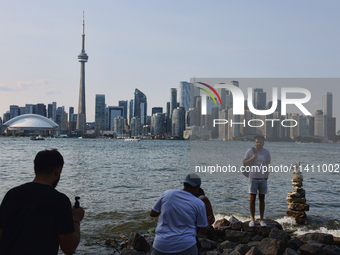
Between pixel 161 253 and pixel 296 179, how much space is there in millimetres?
7261

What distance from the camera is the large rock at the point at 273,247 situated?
6301 mm

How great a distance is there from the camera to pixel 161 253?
3.78 metres

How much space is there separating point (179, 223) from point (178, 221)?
0.09 feet

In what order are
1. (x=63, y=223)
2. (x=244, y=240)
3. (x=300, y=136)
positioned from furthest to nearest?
(x=300, y=136)
(x=244, y=240)
(x=63, y=223)

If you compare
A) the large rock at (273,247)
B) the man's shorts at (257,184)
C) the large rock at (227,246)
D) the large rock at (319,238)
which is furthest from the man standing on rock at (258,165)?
the large rock at (273,247)

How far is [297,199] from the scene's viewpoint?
32.4ft

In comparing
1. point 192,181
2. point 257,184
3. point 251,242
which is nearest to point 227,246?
point 251,242

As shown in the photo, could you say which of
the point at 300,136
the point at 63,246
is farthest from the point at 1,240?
the point at 300,136

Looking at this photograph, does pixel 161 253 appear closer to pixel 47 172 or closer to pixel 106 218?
pixel 47 172

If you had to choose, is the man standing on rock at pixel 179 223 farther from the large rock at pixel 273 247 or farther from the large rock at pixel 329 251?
the large rock at pixel 329 251

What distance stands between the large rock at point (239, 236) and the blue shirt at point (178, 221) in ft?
14.0

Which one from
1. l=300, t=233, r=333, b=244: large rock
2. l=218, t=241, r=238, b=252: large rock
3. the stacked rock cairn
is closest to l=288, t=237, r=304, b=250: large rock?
l=300, t=233, r=333, b=244: large rock

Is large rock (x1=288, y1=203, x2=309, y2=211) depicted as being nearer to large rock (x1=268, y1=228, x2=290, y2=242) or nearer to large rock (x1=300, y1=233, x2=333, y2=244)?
large rock (x1=300, y1=233, x2=333, y2=244)

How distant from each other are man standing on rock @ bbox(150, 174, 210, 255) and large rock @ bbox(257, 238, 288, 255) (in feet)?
10.5
